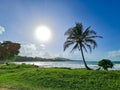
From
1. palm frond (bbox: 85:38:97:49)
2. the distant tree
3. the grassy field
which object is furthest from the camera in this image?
the distant tree

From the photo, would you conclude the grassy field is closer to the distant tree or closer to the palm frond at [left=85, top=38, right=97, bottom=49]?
the palm frond at [left=85, top=38, right=97, bottom=49]

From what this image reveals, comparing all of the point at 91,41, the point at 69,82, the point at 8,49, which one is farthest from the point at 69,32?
the point at 8,49

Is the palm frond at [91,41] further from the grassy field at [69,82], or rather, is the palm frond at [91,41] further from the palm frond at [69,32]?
the grassy field at [69,82]

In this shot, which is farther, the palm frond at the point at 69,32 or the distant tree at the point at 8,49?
the distant tree at the point at 8,49

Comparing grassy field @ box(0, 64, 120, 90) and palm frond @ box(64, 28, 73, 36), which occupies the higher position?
palm frond @ box(64, 28, 73, 36)

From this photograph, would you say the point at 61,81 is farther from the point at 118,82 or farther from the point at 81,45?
the point at 81,45

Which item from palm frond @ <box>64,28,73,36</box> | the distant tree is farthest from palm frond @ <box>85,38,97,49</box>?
the distant tree

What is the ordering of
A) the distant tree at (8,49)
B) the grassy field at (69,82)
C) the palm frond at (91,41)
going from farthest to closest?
the distant tree at (8,49) → the palm frond at (91,41) → the grassy field at (69,82)

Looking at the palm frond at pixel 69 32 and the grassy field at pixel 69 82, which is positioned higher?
the palm frond at pixel 69 32

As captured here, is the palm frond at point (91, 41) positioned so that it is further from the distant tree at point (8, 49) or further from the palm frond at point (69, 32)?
the distant tree at point (8, 49)

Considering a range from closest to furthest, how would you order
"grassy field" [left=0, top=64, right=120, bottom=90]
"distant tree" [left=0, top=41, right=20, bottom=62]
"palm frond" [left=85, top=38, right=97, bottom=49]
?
1. "grassy field" [left=0, top=64, right=120, bottom=90]
2. "palm frond" [left=85, top=38, right=97, bottom=49]
3. "distant tree" [left=0, top=41, right=20, bottom=62]

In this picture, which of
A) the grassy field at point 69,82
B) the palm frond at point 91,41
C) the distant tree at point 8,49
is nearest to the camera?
the grassy field at point 69,82

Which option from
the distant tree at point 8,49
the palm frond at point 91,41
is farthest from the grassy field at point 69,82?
the distant tree at point 8,49

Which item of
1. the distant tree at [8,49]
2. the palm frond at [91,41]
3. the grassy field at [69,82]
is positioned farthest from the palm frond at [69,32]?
the distant tree at [8,49]
